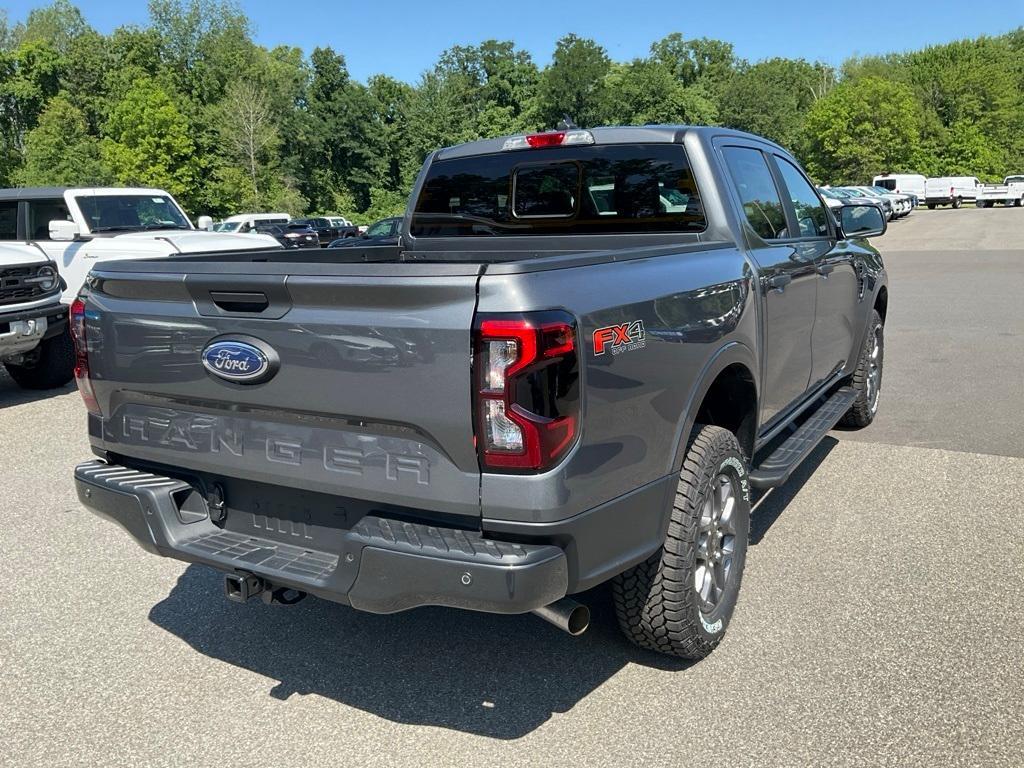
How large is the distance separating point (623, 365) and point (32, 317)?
677 centimetres

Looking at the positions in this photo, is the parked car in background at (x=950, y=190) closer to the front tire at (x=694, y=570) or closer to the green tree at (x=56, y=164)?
the green tree at (x=56, y=164)

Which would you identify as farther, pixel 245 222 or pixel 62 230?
pixel 245 222

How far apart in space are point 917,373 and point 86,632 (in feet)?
24.7

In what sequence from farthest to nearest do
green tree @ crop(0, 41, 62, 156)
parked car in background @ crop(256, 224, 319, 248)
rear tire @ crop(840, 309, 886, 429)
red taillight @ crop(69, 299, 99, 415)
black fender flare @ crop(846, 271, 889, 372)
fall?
green tree @ crop(0, 41, 62, 156), parked car in background @ crop(256, 224, 319, 248), rear tire @ crop(840, 309, 886, 429), black fender flare @ crop(846, 271, 889, 372), red taillight @ crop(69, 299, 99, 415)

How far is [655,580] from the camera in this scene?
10.0 feet

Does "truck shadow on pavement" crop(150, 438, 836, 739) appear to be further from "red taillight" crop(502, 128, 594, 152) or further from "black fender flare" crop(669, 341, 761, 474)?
"red taillight" crop(502, 128, 594, 152)

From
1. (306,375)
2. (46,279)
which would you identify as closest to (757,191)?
(306,375)

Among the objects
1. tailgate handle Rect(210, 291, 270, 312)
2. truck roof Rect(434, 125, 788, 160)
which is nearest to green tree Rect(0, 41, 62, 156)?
truck roof Rect(434, 125, 788, 160)

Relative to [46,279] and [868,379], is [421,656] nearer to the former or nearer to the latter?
[868,379]

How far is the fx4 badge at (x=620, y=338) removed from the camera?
258 centimetres

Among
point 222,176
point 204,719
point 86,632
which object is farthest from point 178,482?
point 222,176

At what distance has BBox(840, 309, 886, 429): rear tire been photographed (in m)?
6.10

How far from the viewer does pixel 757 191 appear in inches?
171

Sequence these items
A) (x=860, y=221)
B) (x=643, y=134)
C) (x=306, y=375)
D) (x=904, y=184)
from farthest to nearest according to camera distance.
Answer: (x=904, y=184) → (x=860, y=221) → (x=643, y=134) → (x=306, y=375)
